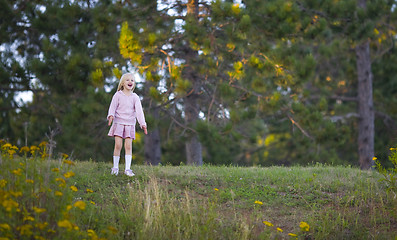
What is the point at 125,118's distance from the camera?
6.97 meters

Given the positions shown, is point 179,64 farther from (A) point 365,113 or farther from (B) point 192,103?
(A) point 365,113

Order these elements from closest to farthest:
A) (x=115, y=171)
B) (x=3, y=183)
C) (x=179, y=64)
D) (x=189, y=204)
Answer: (x=3, y=183), (x=189, y=204), (x=115, y=171), (x=179, y=64)

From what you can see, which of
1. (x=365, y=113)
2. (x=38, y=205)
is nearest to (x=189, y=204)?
(x=38, y=205)

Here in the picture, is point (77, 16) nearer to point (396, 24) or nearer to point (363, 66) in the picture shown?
point (363, 66)

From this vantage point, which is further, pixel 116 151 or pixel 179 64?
pixel 179 64

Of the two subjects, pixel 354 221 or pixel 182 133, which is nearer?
pixel 354 221

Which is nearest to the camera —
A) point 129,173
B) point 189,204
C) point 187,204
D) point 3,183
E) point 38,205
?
point 3,183

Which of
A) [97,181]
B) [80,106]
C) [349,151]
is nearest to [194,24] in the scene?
[80,106]

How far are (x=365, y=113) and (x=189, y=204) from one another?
11.5 m

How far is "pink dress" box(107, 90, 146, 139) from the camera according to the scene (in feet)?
22.7

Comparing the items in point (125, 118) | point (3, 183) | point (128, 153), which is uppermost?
point (125, 118)

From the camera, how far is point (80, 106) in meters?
10.8

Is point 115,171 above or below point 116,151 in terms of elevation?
below

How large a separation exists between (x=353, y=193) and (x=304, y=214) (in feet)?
3.29
